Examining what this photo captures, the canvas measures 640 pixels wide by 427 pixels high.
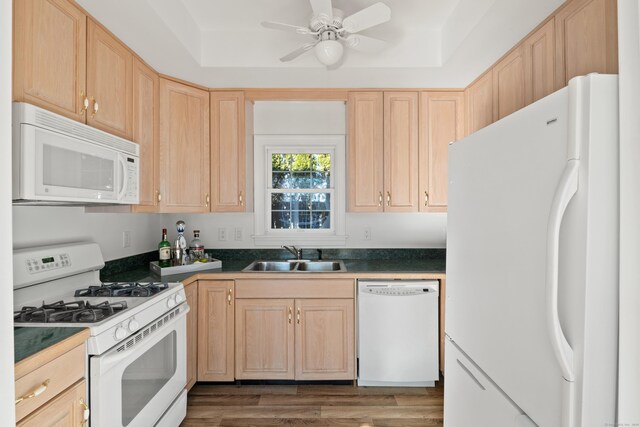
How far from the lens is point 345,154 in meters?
3.15

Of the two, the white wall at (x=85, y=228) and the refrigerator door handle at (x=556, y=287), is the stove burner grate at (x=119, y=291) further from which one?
the refrigerator door handle at (x=556, y=287)

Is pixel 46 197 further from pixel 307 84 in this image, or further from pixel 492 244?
pixel 307 84

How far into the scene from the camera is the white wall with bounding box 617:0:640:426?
0.84 metres

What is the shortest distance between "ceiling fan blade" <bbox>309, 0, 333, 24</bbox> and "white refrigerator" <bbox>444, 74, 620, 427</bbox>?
43.4 inches

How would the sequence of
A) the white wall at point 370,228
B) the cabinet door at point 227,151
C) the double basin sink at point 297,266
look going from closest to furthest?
the cabinet door at point 227,151
the double basin sink at point 297,266
the white wall at point 370,228

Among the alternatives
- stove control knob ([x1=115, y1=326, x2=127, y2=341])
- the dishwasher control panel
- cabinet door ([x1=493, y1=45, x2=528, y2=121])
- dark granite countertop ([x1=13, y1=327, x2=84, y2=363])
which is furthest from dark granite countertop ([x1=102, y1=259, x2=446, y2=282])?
cabinet door ([x1=493, y1=45, x2=528, y2=121])

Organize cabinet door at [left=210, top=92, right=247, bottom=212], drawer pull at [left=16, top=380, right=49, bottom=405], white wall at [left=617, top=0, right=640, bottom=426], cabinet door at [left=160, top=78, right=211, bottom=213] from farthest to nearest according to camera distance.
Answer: cabinet door at [left=210, top=92, right=247, bottom=212]
cabinet door at [left=160, top=78, right=211, bottom=213]
drawer pull at [left=16, top=380, right=49, bottom=405]
white wall at [left=617, top=0, right=640, bottom=426]

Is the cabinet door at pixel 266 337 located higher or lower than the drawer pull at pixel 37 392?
lower

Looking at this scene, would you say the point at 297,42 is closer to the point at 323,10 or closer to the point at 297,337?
the point at 323,10

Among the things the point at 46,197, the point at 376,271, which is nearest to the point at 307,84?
the point at 376,271

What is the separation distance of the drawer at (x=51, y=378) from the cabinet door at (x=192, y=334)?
1.08 meters

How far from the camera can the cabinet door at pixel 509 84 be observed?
6.13 ft

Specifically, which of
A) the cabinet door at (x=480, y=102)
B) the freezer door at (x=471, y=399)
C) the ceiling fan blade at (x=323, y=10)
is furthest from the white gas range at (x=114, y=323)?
the cabinet door at (x=480, y=102)

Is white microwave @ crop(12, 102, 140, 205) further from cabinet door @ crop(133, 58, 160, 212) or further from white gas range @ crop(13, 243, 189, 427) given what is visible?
white gas range @ crop(13, 243, 189, 427)
